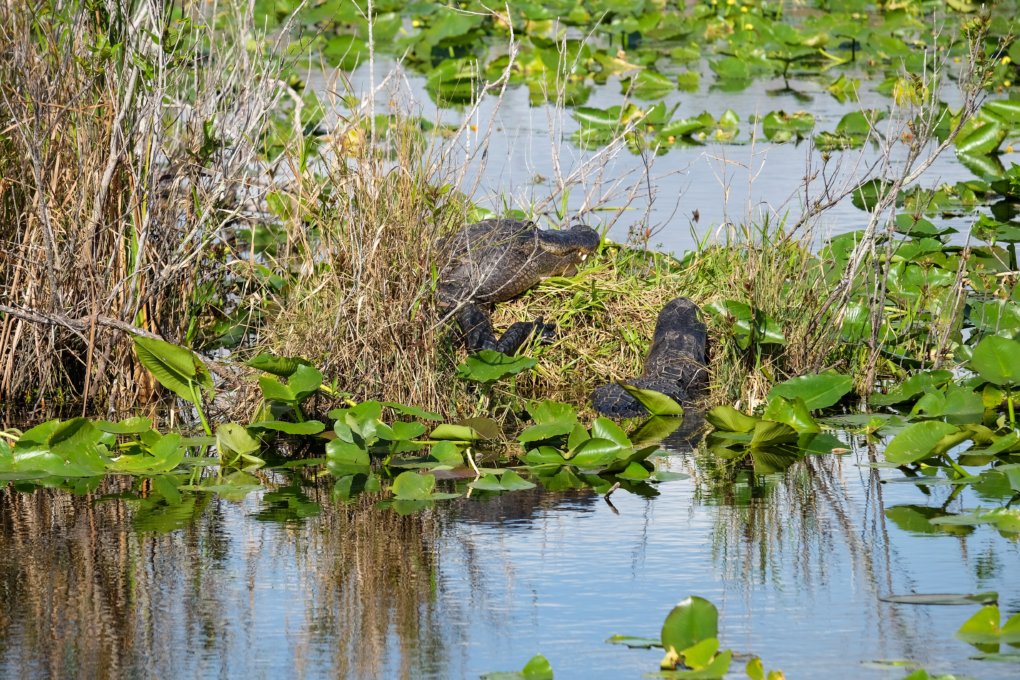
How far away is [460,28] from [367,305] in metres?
14.0

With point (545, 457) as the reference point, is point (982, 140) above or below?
above

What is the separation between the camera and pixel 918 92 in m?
8.44

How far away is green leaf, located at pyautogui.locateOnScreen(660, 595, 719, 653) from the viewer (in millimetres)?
4047

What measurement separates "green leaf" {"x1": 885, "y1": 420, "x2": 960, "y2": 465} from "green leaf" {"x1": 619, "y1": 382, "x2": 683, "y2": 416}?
1077mm

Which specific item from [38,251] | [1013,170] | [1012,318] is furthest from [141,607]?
[1013,170]


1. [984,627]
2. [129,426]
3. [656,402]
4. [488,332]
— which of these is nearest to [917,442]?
[656,402]

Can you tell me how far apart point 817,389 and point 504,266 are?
1.83 m

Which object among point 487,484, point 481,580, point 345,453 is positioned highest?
point 345,453

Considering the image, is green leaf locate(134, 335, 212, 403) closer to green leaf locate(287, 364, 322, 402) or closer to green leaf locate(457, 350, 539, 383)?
green leaf locate(287, 364, 322, 402)

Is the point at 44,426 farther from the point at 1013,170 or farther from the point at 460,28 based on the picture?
the point at 460,28

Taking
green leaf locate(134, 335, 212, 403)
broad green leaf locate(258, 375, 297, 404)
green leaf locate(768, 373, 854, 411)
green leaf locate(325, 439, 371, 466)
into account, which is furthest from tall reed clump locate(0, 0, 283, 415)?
green leaf locate(768, 373, 854, 411)

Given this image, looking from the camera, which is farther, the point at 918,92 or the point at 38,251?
the point at 918,92

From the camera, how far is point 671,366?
752cm

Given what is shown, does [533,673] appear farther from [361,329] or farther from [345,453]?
[361,329]
